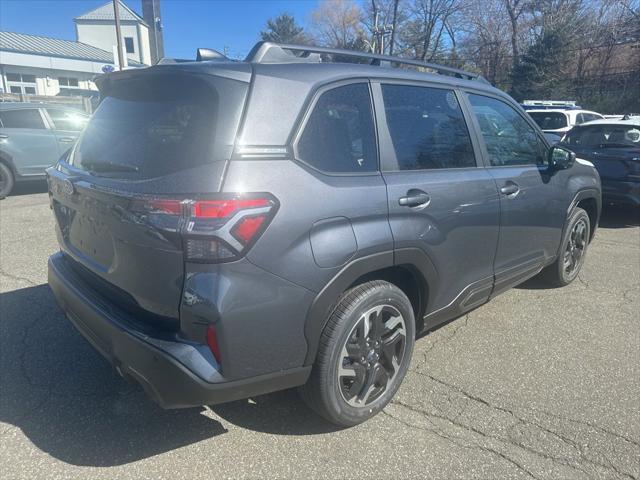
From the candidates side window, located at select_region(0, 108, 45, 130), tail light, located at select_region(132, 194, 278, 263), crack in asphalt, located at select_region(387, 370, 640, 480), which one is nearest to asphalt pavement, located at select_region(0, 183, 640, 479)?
crack in asphalt, located at select_region(387, 370, 640, 480)

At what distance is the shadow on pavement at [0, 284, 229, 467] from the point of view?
2426mm

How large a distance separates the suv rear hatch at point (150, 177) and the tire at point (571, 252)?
3501 mm

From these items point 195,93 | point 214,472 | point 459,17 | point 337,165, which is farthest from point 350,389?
point 459,17

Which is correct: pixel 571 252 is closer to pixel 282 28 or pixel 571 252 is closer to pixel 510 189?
pixel 510 189

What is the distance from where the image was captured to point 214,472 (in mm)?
2275

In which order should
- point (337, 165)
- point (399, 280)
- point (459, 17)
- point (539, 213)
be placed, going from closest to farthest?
point (337, 165)
point (399, 280)
point (539, 213)
point (459, 17)

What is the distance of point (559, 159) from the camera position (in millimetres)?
3938

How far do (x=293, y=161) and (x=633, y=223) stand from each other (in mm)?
A: 7458

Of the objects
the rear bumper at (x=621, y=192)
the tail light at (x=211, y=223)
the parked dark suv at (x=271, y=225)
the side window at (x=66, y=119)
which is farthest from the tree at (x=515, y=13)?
the tail light at (x=211, y=223)

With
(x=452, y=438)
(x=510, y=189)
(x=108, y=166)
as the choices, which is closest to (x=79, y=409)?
(x=108, y=166)

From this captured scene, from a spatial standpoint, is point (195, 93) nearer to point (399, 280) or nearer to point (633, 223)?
point (399, 280)

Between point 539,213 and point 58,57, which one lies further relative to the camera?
point 58,57

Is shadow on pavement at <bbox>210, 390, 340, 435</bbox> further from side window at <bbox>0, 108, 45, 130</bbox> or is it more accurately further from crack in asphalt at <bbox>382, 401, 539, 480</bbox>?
side window at <bbox>0, 108, 45, 130</bbox>

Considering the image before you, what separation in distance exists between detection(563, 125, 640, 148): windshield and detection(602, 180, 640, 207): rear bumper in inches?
23.1
